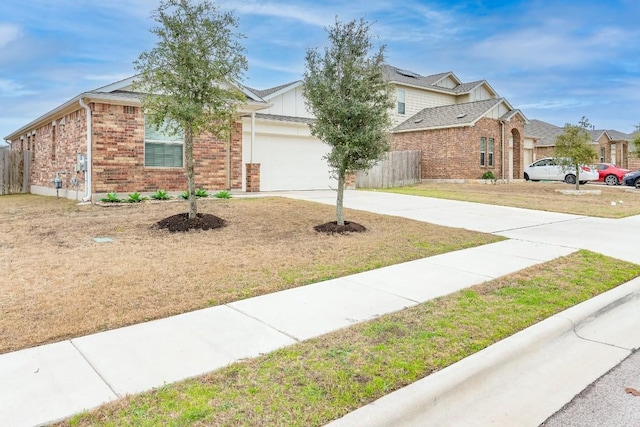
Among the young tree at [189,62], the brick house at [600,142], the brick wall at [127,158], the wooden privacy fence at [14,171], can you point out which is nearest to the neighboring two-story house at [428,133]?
the brick wall at [127,158]

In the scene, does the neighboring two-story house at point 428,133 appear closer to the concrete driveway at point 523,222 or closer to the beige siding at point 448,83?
the beige siding at point 448,83

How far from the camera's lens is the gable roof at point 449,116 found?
26.2 meters

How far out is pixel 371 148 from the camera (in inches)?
349

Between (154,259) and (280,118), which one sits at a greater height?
(280,118)

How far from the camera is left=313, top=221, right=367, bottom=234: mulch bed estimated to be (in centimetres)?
915

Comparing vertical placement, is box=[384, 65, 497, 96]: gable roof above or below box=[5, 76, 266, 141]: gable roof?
above

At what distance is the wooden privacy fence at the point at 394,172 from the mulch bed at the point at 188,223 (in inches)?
535

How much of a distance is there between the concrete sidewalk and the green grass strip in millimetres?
203

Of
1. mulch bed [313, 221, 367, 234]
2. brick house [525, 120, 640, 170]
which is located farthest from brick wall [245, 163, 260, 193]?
brick house [525, 120, 640, 170]

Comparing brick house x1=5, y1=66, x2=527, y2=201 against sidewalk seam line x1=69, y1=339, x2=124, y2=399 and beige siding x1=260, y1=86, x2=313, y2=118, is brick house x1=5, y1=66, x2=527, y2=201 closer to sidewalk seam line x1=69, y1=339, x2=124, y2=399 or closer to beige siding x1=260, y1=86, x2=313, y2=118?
beige siding x1=260, y1=86, x2=313, y2=118

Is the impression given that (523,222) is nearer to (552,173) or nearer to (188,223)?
(188,223)

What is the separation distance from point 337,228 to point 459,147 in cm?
1924

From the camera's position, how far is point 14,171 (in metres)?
20.9

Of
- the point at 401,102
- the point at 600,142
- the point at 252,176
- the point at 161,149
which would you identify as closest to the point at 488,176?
the point at 401,102
